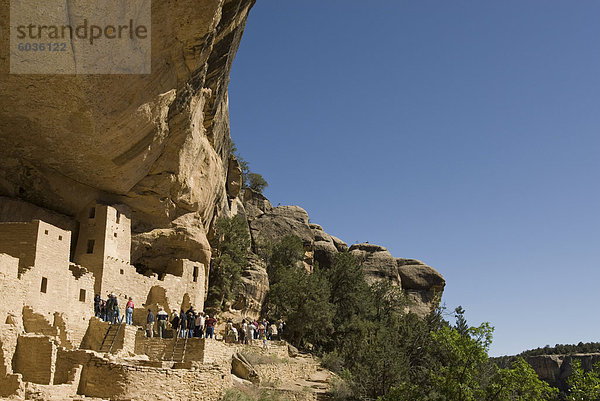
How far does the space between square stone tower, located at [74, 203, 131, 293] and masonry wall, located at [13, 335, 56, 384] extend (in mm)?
6934

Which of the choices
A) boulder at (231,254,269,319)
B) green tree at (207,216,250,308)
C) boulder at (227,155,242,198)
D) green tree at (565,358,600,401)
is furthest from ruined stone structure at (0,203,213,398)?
boulder at (227,155,242,198)

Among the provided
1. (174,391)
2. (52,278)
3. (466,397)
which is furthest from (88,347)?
(466,397)

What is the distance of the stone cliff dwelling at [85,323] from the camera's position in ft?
53.2

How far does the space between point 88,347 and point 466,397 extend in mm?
11984

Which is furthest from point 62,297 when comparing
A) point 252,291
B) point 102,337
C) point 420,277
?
point 420,277

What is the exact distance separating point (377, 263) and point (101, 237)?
34.5m

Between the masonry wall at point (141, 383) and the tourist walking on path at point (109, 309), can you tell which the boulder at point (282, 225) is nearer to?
the tourist walking on path at point (109, 309)

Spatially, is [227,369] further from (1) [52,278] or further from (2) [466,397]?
(2) [466,397]

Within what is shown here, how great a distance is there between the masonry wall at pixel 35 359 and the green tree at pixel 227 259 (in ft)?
53.8

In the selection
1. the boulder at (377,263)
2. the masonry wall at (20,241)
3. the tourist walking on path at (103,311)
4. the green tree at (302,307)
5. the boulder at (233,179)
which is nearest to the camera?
the masonry wall at (20,241)

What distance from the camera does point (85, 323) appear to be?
20.0 metres

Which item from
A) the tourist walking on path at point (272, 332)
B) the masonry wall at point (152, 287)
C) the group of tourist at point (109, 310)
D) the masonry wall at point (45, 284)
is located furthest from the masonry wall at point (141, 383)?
the tourist walking on path at point (272, 332)

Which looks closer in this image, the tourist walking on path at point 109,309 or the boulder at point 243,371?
the tourist walking on path at point 109,309

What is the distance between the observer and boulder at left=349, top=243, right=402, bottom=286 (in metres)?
54.4
